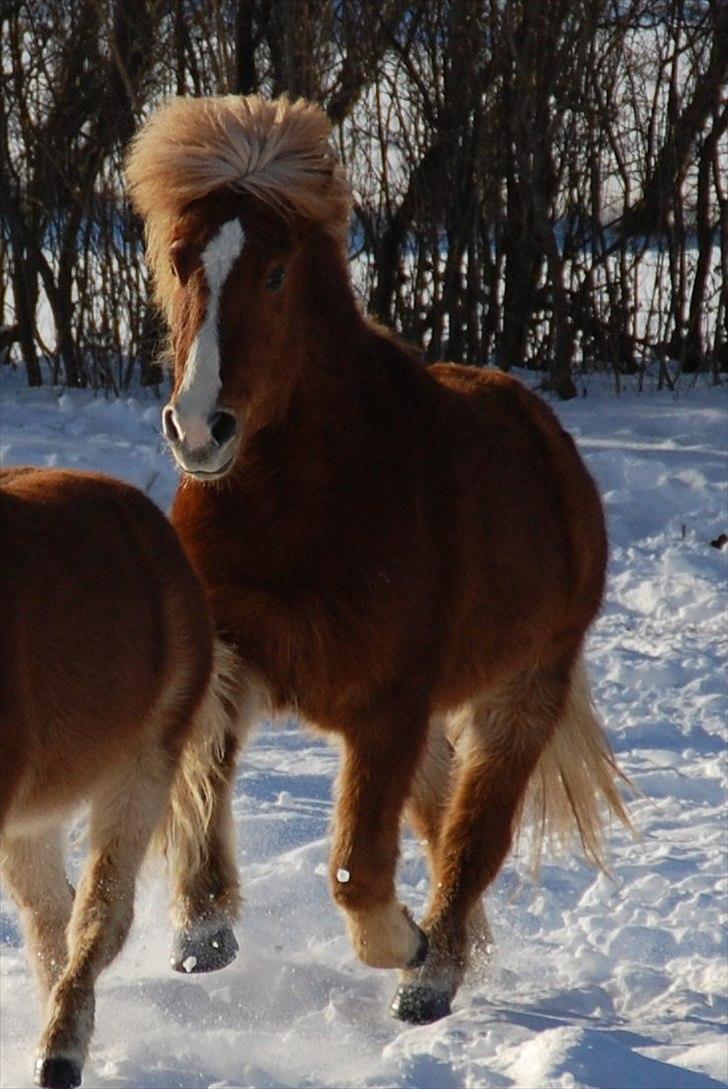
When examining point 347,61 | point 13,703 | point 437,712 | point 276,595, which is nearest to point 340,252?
point 276,595

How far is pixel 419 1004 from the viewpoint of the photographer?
4.26 metres

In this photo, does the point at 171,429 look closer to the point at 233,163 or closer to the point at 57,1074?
the point at 233,163

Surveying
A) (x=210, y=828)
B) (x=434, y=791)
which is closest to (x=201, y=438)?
(x=210, y=828)

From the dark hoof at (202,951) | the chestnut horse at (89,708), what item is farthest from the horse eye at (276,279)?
the dark hoof at (202,951)

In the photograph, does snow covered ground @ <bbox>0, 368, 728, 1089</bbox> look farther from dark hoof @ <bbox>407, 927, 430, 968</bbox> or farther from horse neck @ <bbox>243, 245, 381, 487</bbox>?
horse neck @ <bbox>243, 245, 381, 487</bbox>

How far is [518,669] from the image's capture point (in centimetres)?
464

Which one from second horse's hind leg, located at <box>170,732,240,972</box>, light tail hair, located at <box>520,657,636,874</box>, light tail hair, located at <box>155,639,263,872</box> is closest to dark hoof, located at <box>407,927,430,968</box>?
second horse's hind leg, located at <box>170,732,240,972</box>

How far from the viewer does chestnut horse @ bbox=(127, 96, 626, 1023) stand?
3.68 meters

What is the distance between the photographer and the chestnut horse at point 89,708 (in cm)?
315

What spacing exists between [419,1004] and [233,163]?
2119 mm

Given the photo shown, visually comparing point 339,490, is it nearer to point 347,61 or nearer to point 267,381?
point 267,381

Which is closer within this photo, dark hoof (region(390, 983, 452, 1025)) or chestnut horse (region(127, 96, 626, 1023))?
chestnut horse (region(127, 96, 626, 1023))

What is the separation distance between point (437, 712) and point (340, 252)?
1.21 meters

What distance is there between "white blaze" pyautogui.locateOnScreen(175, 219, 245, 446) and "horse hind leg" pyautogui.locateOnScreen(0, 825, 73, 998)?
1018 mm
